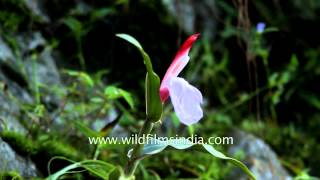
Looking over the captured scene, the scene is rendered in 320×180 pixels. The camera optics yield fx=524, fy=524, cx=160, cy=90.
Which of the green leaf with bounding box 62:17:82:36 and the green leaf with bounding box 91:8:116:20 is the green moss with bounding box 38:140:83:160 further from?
the green leaf with bounding box 91:8:116:20

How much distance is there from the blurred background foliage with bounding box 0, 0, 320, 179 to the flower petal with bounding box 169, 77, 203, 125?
444mm

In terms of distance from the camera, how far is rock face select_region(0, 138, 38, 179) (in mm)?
1277

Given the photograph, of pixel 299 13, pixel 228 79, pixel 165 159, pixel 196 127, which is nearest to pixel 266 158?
pixel 196 127

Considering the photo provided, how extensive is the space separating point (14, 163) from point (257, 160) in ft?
3.21

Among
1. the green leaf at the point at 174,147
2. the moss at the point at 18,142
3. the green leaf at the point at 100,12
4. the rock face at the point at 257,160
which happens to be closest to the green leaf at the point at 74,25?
the green leaf at the point at 100,12

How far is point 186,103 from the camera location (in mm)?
959

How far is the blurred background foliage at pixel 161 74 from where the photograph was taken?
1637 mm

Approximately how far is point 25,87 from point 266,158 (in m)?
0.92

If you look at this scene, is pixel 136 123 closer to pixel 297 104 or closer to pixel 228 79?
pixel 228 79

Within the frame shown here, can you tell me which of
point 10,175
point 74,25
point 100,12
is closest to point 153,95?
point 10,175

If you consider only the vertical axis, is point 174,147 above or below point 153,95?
below

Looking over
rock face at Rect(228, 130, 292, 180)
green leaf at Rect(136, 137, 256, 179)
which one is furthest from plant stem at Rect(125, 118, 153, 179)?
rock face at Rect(228, 130, 292, 180)

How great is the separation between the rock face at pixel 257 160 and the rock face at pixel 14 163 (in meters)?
0.78

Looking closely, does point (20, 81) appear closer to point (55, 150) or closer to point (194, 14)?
point (55, 150)
